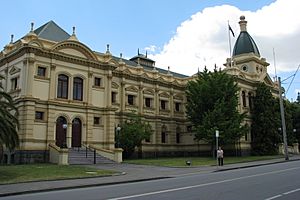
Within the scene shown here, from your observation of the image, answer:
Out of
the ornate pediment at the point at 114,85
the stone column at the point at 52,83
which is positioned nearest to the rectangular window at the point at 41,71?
the stone column at the point at 52,83

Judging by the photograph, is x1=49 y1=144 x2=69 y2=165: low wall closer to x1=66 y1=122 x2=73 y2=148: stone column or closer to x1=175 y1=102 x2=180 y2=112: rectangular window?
x1=66 y1=122 x2=73 y2=148: stone column

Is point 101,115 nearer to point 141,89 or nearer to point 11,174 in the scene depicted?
point 141,89

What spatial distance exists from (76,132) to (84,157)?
3.90 metres

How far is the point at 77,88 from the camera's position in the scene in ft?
125

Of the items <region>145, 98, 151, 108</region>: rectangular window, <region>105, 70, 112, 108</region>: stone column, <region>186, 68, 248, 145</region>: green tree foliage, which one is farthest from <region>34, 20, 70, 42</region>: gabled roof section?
<region>186, 68, 248, 145</region>: green tree foliage

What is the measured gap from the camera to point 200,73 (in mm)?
47188

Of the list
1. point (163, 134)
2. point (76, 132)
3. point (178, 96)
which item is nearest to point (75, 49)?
point (76, 132)

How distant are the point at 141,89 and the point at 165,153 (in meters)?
9.55

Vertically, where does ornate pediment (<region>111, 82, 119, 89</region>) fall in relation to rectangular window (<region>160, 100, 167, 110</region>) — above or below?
above

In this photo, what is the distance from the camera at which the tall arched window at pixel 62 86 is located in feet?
119

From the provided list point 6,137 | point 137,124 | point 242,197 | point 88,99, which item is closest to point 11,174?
point 6,137

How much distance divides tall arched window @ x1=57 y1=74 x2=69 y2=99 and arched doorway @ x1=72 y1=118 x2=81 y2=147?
280 cm

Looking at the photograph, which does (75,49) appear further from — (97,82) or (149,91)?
(149,91)

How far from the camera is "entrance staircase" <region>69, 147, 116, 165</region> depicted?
3231 centimetres
